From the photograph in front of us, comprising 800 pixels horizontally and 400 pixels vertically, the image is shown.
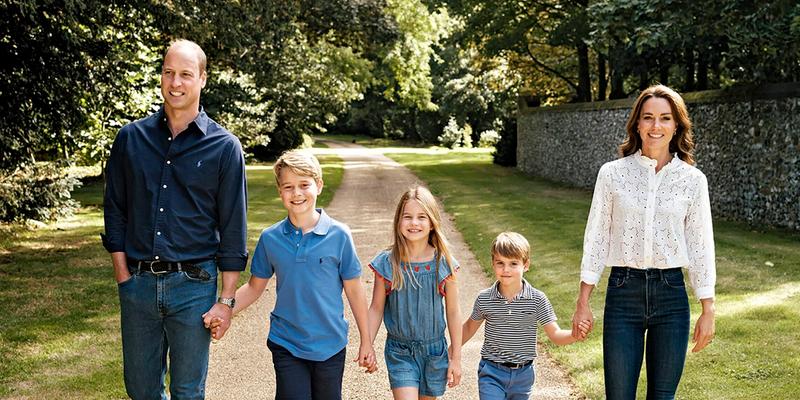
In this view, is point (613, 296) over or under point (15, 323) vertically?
over

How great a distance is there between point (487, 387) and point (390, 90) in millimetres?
32714

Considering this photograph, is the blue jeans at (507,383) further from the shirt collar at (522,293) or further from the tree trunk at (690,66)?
the tree trunk at (690,66)

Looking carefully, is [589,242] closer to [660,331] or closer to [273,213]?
[660,331]

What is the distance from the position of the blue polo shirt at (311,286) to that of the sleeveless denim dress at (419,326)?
282 millimetres

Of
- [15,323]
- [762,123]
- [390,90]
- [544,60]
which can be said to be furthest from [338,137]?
[15,323]

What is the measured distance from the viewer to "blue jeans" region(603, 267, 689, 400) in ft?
13.1

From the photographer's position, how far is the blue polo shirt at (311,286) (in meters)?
4.01

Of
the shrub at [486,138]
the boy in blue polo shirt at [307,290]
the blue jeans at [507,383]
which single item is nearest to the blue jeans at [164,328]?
the boy in blue polo shirt at [307,290]

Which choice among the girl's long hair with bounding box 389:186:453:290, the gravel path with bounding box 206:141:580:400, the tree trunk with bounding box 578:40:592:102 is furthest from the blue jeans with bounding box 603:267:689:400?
the tree trunk with bounding box 578:40:592:102

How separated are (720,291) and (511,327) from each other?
5615 mm

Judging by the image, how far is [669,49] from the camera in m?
18.0

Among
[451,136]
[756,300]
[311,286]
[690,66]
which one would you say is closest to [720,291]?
[756,300]

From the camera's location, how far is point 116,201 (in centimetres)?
383

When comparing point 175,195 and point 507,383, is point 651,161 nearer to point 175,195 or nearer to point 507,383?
point 507,383
